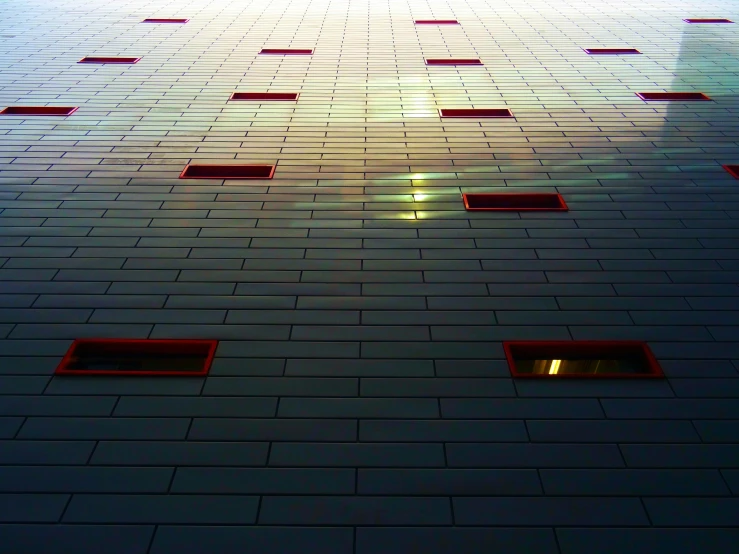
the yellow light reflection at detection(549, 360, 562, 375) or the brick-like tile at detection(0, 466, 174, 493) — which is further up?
the brick-like tile at detection(0, 466, 174, 493)

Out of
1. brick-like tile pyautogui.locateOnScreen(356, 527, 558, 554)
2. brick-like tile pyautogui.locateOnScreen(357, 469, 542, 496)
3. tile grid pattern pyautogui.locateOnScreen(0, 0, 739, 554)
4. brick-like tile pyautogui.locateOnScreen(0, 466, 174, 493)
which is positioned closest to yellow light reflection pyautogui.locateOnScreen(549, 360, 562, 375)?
tile grid pattern pyautogui.locateOnScreen(0, 0, 739, 554)

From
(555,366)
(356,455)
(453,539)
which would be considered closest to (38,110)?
(356,455)

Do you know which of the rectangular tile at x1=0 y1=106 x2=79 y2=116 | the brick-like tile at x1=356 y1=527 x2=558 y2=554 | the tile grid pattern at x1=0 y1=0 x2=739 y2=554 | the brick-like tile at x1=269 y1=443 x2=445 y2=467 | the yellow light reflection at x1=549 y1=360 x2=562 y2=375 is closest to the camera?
the brick-like tile at x1=356 y1=527 x2=558 y2=554

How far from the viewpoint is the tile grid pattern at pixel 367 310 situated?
2.64m

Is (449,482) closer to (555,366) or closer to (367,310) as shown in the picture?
(555,366)

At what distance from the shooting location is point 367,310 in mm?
3812

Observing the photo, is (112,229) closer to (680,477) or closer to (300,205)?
(300,205)

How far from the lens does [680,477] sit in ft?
9.07

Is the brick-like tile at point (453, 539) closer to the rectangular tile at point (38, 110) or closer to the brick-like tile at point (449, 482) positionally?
the brick-like tile at point (449, 482)

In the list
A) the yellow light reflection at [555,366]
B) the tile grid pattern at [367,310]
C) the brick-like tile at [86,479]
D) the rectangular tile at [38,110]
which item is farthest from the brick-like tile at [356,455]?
the rectangular tile at [38,110]

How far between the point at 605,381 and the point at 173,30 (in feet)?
31.7

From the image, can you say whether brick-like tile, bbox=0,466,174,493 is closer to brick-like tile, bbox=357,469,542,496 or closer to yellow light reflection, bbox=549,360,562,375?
brick-like tile, bbox=357,469,542,496

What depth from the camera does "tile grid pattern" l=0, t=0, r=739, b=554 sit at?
2643mm

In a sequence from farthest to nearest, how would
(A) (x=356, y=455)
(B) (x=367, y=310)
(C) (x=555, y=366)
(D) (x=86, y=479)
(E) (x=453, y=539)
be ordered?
(B) (x=367, y=310) < (C) (x=555, y=366) < (A) (x=356, y=455) < (D) (x=86, y=479) < (E) (x=453, y=539)
